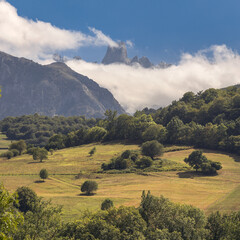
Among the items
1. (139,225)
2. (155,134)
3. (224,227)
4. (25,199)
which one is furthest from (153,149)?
(139,225)

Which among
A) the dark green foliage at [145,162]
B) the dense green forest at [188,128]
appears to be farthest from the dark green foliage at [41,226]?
the dense green forest at [188,128]

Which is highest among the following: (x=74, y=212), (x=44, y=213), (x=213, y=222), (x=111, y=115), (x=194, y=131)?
(x=111, y=115)

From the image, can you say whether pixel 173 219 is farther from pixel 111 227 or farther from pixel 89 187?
pixel 89 187

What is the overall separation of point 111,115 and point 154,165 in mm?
96114

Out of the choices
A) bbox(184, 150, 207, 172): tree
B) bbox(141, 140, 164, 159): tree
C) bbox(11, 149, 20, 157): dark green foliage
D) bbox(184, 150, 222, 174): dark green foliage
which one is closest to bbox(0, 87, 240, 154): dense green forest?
bbox(11, 149, 20, 157): dark green foliage

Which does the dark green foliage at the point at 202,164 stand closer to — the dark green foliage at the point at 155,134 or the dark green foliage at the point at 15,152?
the dark green foliage at the point at 155,134

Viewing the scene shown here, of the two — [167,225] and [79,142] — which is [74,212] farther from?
[79,142]

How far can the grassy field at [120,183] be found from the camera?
2234 inches

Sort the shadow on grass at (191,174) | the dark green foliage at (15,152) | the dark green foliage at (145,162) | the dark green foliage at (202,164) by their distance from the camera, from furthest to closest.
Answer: the dark green foliage at (15,152)
the dark green foliage at (145,162)
the dark green foliage at (202,164)
the shadow on grass at (191,174)

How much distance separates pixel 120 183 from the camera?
76.2 m

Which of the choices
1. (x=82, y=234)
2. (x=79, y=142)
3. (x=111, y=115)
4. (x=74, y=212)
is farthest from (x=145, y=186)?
(x=111, y=115)

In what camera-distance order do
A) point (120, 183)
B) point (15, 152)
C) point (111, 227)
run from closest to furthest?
1. point (111, 227)
2. point (120, 183)
3. point (15, 152)

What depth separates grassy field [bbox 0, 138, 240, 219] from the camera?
186 ft

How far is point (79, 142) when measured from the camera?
6225 inches
